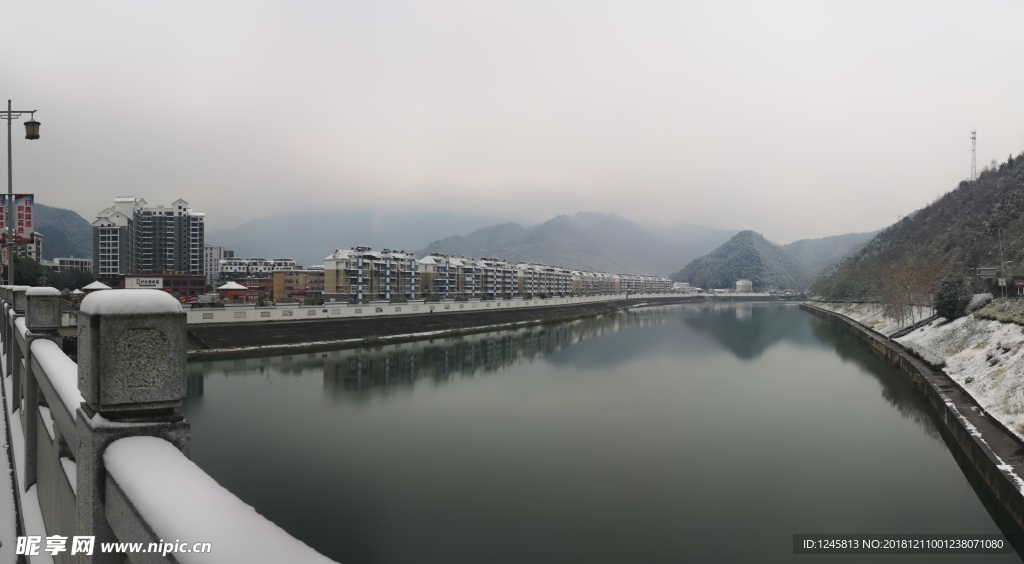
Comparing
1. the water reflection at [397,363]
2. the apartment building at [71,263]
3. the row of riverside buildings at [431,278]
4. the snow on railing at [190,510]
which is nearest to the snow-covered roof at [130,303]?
the snow on railing at [190,510]

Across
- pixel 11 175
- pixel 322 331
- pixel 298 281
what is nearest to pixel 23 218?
pixel 11 175

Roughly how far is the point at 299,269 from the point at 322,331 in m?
36.6

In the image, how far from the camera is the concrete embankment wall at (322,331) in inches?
827

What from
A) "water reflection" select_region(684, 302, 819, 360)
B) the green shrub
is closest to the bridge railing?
"water reflection" select_region(684, 302, 819, 360)

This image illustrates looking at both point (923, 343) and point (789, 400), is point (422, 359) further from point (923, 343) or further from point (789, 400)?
point (923, 343)

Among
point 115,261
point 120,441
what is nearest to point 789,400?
point 120,441

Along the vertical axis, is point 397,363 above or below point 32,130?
below

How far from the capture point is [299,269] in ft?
192

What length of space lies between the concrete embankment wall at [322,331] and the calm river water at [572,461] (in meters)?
1.86

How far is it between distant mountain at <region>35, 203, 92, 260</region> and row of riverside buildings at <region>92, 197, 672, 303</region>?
4476 centimetres

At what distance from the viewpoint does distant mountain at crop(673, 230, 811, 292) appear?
443 ft

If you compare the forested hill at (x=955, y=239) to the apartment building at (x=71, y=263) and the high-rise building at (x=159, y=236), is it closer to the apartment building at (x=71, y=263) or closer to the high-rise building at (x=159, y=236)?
the high-rise building at (x=159, y=236)

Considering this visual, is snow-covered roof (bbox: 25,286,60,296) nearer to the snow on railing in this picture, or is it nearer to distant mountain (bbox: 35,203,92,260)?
the snow on railing

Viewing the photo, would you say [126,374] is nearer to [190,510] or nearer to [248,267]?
[190,510]
